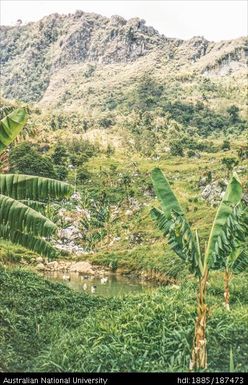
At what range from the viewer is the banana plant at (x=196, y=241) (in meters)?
8.50

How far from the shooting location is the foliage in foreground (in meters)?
9.20

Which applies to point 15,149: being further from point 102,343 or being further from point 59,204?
point 102,343

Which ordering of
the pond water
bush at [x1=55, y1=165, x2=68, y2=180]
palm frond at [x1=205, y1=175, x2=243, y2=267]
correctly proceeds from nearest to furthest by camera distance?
palm frond at [x1=205, y1=175, x2=243, y2=267], the pond water, bush at [x1=55, y1=165, x2=68, y2=180]

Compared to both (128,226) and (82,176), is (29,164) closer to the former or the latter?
(128,226)

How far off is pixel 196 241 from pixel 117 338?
93.9 inches

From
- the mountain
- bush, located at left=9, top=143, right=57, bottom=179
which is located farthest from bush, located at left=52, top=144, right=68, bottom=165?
the mountain

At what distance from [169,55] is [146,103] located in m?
71.4

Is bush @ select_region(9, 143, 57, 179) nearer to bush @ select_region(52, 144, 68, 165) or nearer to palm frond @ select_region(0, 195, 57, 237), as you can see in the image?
bush @ select_region(52, 144, 68, 165)

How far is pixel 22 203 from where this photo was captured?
8891mm

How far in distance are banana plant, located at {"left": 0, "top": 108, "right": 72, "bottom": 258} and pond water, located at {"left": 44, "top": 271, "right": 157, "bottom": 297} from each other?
15637 mm

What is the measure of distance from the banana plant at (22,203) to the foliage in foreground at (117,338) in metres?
1.97

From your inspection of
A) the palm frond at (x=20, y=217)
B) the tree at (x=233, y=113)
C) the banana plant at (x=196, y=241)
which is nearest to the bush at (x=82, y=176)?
the banana plant at (x=196, y=241)

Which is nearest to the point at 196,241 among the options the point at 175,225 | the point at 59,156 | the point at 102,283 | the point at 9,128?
the point at 175,225

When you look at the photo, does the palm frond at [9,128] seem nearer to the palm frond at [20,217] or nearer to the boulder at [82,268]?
the palm frond at [20,217]
